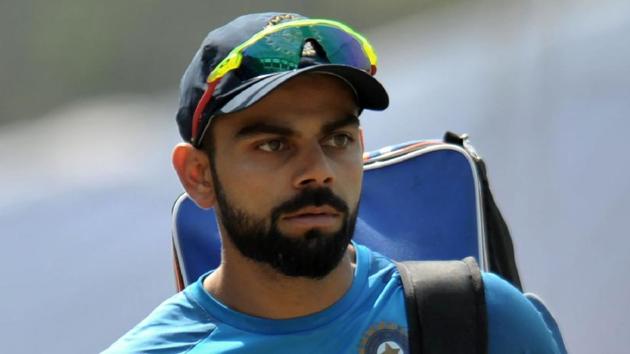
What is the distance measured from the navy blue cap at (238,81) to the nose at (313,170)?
0.11 metres

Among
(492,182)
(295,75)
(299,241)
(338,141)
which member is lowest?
(492,182)

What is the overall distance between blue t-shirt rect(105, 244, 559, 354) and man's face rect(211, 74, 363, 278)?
79mm

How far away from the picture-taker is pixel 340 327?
197cm

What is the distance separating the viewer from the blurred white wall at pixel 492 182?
368cm

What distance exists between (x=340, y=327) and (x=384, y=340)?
7 cm

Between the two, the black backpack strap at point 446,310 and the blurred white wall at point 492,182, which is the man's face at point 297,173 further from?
the blurred white wall at point 492,182

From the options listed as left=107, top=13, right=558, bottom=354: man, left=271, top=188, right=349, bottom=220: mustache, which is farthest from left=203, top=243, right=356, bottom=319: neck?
left=271, top=188, right=349, bottom=220: mustache

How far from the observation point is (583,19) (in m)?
3.84

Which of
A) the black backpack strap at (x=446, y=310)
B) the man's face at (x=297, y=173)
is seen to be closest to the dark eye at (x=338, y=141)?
the man's face at (x=297, y=173)

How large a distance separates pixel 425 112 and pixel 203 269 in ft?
4.73

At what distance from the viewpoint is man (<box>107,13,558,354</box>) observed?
6.40 feet

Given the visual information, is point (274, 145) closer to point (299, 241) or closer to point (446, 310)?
point (299, 241)

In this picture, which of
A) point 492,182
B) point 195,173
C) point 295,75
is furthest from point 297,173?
point 492,182

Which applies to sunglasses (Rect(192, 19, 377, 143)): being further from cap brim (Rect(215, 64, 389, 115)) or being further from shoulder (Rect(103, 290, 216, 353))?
shoulder (Rect(103, 290, 216, 353))
